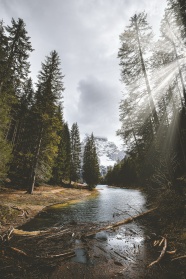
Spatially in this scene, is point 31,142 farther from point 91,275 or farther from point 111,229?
point 91,275

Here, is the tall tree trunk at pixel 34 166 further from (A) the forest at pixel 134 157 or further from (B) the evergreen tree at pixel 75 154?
(B) the evergreen tree at pixel 75 154

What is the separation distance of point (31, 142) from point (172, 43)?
22.6 m

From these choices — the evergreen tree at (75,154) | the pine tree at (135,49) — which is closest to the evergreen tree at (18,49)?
the pine tree at (135,49)

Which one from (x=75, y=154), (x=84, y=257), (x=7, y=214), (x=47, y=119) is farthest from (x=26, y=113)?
(x=84, y=257)

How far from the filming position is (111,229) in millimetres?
9133

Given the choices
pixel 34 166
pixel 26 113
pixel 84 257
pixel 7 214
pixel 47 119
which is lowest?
pixel 84 257

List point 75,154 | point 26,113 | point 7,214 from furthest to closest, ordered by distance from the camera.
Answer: point 75,154, point 26,113, point 7,214

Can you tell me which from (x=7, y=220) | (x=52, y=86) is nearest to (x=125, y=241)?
(x=7, y=220)

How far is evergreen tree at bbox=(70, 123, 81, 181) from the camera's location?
44.7m

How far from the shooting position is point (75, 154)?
48.2 m

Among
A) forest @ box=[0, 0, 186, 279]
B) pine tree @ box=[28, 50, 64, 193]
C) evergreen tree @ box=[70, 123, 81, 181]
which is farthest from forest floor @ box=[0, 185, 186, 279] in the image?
evergreen tree @ box=[70, 123, 81, 181]

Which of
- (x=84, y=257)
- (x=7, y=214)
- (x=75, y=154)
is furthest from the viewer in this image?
(x=75, y=154)

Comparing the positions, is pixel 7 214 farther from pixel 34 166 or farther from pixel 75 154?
pixel 75 154

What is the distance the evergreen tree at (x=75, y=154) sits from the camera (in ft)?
147
